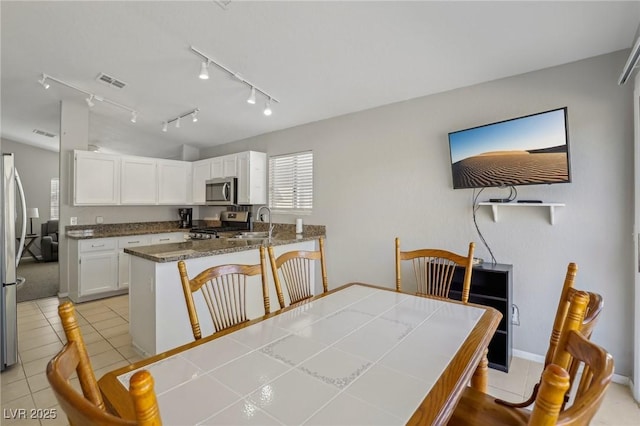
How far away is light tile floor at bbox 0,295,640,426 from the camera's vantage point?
1.94 meters

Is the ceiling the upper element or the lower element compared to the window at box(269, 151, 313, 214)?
upper

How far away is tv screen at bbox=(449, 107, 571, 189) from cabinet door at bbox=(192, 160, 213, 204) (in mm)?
4110

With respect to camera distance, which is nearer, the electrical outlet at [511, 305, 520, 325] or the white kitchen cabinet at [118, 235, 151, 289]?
the electrical outlet at [511, 305, 520, 325]

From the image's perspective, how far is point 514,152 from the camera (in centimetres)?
246

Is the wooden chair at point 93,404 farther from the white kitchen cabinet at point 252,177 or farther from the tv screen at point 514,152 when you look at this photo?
the white kitchen cabinet at point 252,177

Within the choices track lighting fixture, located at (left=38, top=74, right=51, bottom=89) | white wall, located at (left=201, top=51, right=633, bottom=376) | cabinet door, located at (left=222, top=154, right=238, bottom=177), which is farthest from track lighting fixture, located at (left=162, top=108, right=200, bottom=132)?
white wall, located at (left=201, top=51, right=633, bottom=376)

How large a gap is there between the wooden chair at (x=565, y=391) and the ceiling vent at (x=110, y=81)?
441 centimetres

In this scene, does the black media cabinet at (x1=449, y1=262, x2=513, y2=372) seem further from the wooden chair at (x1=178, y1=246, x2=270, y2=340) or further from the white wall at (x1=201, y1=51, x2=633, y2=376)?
the wooden chair at (x1=178, y1=246, x2=270, y2=340)

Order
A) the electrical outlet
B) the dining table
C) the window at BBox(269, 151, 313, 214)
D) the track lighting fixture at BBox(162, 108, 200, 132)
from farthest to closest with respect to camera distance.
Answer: the window at BBox(269, 151, 313, 214) → the track lighting fixture at BBox(162, 108, 200, 132) → the electrical outlet → the dining table

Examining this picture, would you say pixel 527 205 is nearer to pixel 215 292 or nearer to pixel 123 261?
pixel 215 292

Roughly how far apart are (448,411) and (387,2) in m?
2.31

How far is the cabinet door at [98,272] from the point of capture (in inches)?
163

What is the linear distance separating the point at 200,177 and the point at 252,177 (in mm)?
1479

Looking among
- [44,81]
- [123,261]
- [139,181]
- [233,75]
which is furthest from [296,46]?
[123,261]
